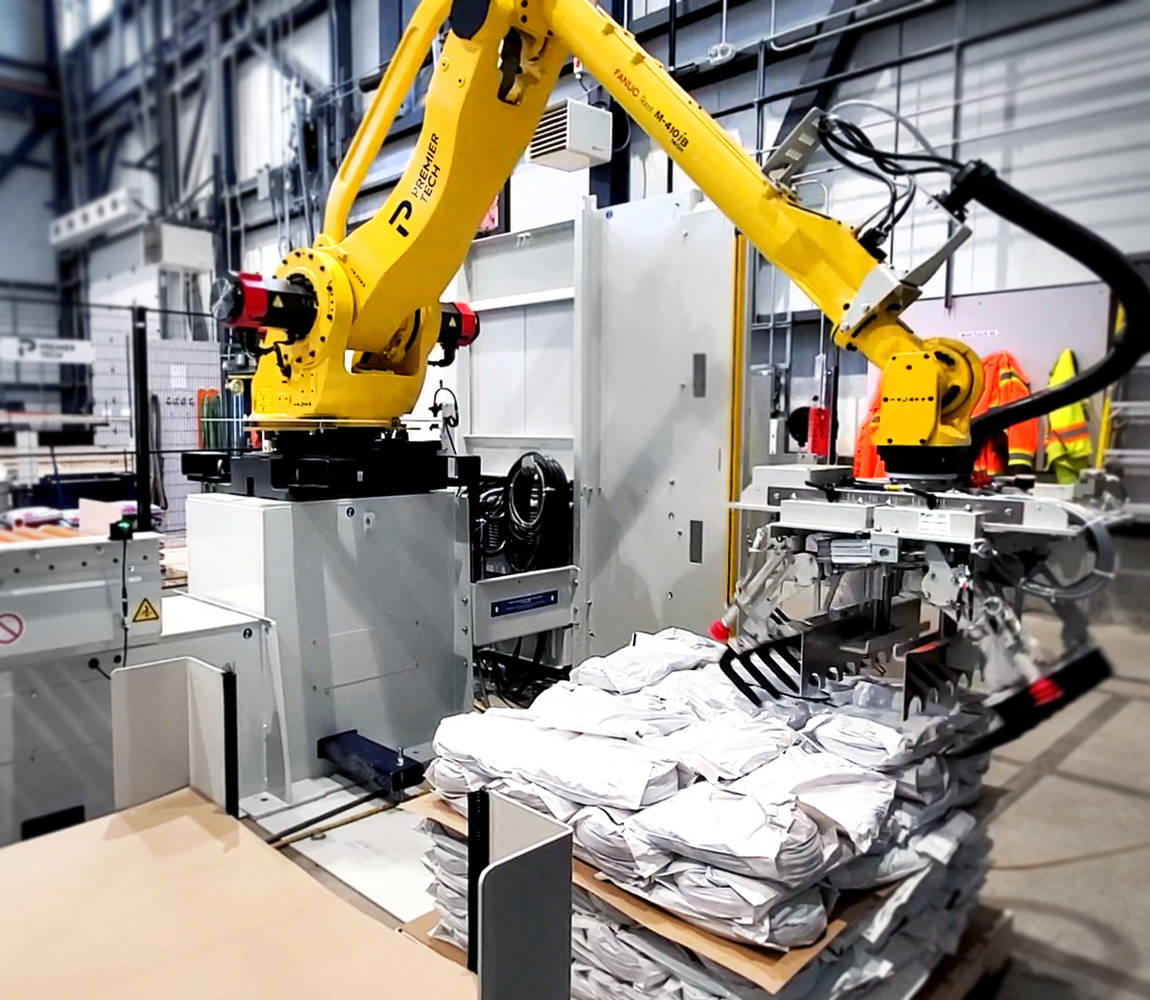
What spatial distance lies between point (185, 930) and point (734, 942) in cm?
82

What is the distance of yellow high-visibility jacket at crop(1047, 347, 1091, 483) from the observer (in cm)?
40

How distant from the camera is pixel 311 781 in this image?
2.80m

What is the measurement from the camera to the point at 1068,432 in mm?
411

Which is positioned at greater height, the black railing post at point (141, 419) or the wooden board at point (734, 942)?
the black railing post at point (141, 419)

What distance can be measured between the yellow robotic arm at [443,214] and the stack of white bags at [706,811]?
77cm

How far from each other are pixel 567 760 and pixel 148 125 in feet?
4.36

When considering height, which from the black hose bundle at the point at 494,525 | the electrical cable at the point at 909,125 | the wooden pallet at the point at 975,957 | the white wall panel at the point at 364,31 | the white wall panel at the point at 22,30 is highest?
the white wall panel at the point at 364,31

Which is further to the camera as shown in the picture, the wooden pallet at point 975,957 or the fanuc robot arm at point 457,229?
the fanuc robot arm at point 457,229

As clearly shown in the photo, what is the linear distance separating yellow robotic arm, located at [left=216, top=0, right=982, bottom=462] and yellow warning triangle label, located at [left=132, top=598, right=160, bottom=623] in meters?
0.75

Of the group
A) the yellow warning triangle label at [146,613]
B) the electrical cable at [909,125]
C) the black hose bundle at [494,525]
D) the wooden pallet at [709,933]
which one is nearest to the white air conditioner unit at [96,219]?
the electrical cable at [909,125]

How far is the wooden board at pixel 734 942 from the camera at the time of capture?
4.10 feet

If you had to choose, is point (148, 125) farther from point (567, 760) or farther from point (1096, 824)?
point (567, 760)

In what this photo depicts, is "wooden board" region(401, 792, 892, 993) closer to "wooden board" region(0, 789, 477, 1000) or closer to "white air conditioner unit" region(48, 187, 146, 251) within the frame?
"wooden board" region(0, 789, 477, 1000)

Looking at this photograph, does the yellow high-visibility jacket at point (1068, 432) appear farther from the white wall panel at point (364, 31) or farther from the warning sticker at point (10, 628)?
Answer: the warning sticker at point (10, 628)
